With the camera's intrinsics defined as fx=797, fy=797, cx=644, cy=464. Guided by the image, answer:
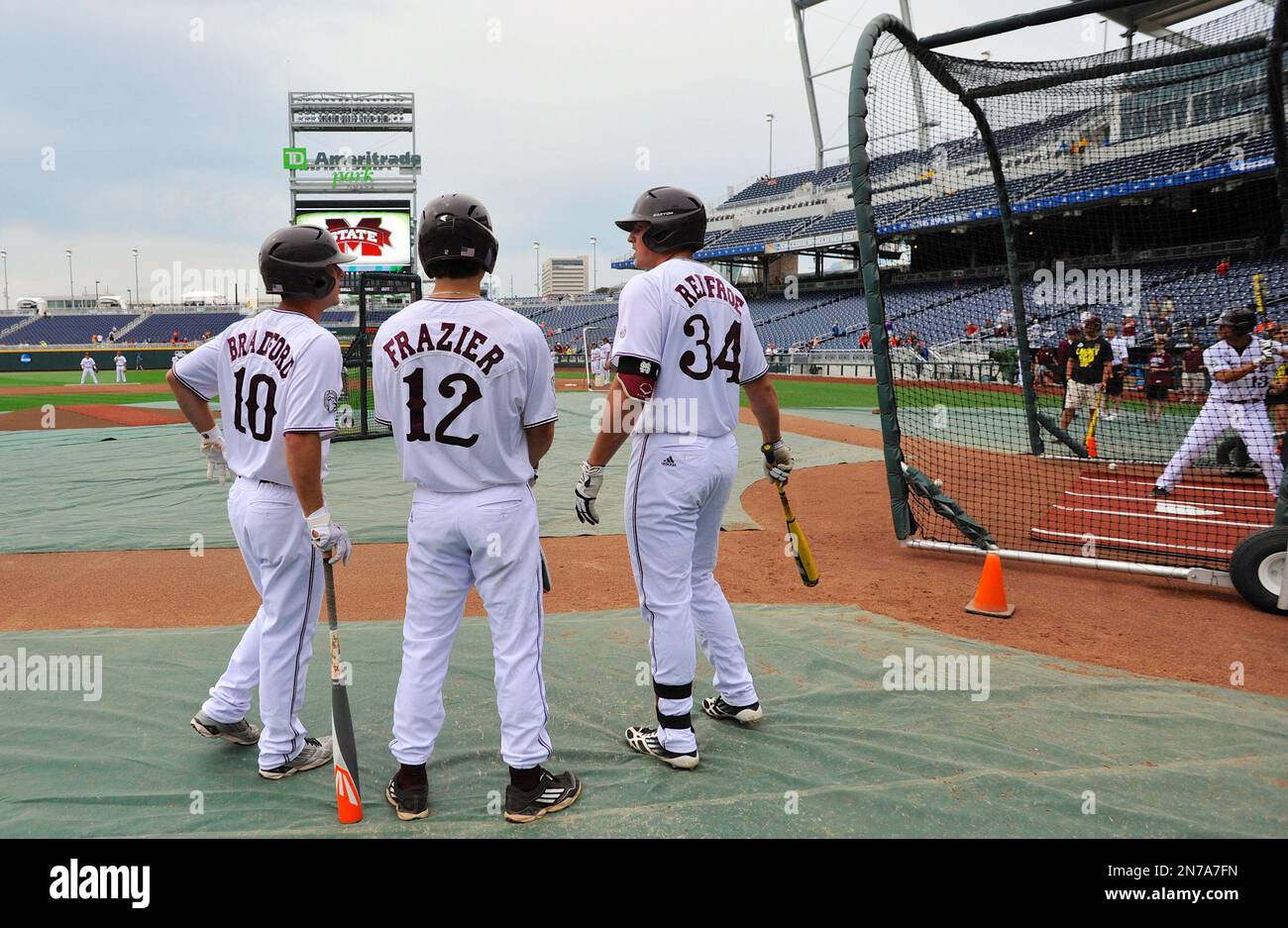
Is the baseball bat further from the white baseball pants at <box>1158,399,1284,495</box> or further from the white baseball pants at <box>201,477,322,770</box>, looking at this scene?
the white baseball pants at <box>1158,399,1284,495</box>

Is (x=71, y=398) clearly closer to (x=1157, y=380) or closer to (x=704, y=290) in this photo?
(x=704, y=290)

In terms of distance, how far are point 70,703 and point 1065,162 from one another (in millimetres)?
14234

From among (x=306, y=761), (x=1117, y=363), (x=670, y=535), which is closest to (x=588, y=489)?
(x=670, y=535)

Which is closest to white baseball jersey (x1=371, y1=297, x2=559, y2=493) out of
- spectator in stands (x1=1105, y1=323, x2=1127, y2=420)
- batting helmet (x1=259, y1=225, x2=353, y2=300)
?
batting helmet (x1=259, y1=225, x2=353, y2=300)

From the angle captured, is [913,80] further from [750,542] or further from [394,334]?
[394,334]

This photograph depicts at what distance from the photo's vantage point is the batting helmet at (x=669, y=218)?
3355 millimetres

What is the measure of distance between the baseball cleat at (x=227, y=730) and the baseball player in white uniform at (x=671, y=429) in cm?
161

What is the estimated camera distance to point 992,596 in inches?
205

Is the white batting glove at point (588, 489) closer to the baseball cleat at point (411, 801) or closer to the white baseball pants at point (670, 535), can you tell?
the white baseball pants at point (670, 535)

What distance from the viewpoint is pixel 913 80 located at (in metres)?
7.49

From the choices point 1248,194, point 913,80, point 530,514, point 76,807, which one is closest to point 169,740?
point 76,807

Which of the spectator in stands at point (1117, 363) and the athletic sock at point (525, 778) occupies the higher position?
the spectator in stands at point (1117, 363)

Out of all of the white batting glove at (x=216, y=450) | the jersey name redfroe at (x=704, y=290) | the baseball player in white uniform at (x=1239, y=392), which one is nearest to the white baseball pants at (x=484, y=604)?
the jersey name redfroe at (x=704, y=290)

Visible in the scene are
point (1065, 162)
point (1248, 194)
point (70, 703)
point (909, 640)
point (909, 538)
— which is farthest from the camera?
point (1248, 194)
